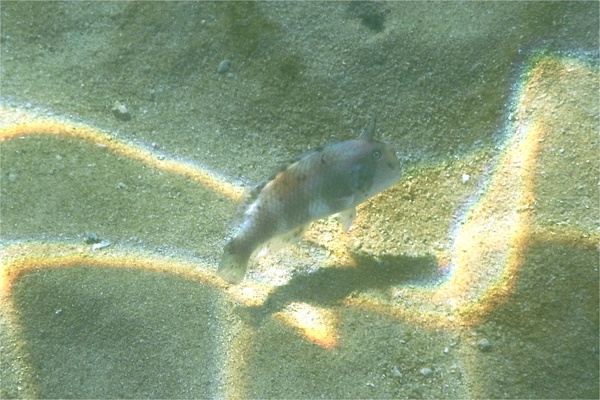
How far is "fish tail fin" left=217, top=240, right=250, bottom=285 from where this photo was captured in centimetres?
234

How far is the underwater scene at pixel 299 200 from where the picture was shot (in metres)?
2.45

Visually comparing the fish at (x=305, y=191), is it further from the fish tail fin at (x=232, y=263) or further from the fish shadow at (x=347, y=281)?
the fish shadow at (x=347, y=281)

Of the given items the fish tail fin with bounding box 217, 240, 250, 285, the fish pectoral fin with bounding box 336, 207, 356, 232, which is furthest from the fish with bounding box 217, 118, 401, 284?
the fish pectoral fin with bounding box 336, 207, 356, 232

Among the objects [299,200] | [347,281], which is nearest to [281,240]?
[299,200]

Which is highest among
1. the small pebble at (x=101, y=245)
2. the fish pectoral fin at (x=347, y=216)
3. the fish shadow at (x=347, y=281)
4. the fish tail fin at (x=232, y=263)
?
the fish pectoral fin at (x=347, y=216)

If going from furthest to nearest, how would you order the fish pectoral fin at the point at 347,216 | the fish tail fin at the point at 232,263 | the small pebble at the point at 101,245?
the small pebble at the point at 101,245
the fish pectoral fin at the point at 347,216
the fish tail fin at the point at 232,263

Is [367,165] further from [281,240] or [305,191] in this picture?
[281,240]

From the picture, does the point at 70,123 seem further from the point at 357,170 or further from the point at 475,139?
the point at 475,139

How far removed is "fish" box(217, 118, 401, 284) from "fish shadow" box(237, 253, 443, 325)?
46 centimetres

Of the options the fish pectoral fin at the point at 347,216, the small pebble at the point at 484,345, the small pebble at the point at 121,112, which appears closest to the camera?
the small pebble at the point at 484,345

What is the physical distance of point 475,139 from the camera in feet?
10.3

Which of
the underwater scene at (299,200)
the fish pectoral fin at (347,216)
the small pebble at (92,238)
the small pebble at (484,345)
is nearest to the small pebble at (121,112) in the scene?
the underwater scene at (299,200)

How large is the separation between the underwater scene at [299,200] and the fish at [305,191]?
0.01 metres

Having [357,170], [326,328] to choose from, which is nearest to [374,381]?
[326,328]
